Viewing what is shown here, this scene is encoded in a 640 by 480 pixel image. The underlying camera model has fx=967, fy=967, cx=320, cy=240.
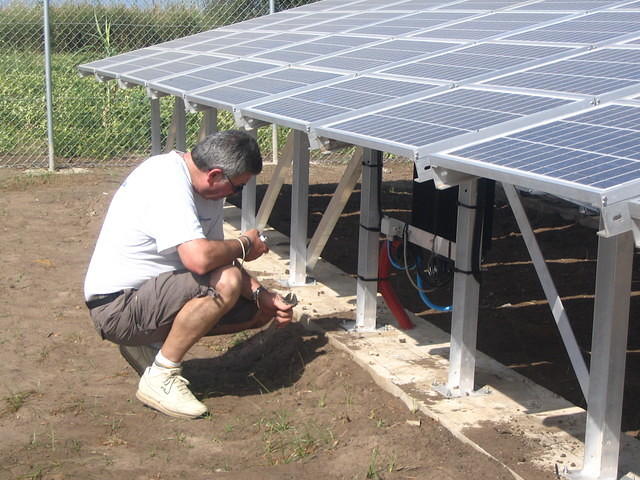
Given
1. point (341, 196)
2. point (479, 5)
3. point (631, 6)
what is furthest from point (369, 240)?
point (479, 5)

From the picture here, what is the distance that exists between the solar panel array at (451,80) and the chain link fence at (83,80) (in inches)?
123

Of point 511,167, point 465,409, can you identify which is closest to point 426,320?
point 465,409

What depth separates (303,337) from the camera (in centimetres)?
642

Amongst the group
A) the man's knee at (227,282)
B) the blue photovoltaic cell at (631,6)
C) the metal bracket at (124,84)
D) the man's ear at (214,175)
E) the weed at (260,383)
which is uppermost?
the blue photovoltaic cell at (631,6)

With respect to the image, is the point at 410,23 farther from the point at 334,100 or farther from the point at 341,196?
the point at 334,100

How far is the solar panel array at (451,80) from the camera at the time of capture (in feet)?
14.3

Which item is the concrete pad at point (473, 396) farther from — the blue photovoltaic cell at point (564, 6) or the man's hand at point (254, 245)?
the blue photovoltaic cell at point (564, 6)

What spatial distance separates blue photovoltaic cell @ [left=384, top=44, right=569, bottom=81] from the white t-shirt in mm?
1901

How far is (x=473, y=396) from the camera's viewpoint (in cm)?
528

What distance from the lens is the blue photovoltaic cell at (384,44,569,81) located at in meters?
6.28

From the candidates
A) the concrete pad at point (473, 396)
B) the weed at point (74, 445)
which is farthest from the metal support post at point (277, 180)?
the weed at point (74, 445)

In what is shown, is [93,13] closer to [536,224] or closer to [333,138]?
[536,224]

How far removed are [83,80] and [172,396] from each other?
1047cm

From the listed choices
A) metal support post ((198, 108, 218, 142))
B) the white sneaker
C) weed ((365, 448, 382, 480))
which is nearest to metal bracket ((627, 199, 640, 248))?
weed ((365, 448, 382, 480))
